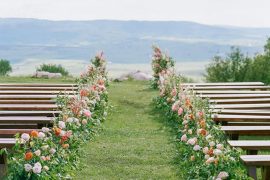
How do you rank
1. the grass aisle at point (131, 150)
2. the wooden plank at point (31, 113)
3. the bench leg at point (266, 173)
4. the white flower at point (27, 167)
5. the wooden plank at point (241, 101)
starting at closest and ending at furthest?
the white flower at point (27, 167) → the bench leg at point (266, 173) → the grass aisle at point (131, 150) → the wooden plank at point (31, 113) → the wooden plank at point (241, 101)

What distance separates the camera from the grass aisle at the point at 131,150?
28.7 feet

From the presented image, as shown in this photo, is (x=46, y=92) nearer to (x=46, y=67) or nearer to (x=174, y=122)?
(x=174, y=122)

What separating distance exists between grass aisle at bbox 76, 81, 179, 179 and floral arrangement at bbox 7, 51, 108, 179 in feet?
0.81

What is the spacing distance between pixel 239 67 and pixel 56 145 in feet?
77.6

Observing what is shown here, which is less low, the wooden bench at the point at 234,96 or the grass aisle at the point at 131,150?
the wooden bench at the point at 234,96

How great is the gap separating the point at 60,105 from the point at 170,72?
5.10 m

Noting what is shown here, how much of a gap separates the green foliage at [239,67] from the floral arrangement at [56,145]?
1777 cm

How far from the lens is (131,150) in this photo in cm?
1023

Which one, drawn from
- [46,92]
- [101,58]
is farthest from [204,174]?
[101,58]

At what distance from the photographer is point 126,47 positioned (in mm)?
198875

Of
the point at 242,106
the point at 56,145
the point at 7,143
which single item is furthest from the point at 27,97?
the point at 7,143

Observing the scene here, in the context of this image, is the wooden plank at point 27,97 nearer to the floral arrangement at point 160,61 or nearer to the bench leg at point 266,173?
the floral arrangement at point 160,61

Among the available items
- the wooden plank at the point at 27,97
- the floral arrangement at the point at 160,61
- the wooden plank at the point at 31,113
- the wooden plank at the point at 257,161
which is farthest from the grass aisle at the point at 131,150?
the floral arrangement at the point at 160,61

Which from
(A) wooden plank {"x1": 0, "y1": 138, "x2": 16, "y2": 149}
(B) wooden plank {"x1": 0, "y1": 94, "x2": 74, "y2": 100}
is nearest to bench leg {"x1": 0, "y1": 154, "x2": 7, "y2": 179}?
(A) wooden plank {"x1": 0, "y1": 138, "x2": 16, "y2": 149}
